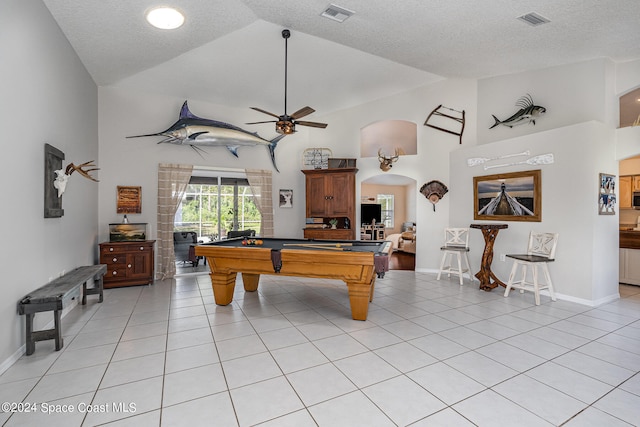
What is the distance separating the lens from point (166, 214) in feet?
19.9

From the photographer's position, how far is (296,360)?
9.04 ft

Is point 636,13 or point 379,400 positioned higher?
point 636,13

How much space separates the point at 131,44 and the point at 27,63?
5.30 feet

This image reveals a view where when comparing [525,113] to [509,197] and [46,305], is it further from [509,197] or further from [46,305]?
[46,305]

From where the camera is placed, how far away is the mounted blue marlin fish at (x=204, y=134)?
592cm

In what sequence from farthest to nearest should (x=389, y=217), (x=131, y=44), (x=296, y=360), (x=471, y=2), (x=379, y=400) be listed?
1. (x=389, y=217)
2. (x=131, y=44)
3. (x=471, y=2)
4. (x=296, y=360)
5. (x=379, y=400)

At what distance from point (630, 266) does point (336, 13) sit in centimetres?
650

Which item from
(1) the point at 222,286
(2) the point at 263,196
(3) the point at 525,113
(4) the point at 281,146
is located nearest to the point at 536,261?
(3) the point at 525,113

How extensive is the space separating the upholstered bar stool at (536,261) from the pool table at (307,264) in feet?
6.90

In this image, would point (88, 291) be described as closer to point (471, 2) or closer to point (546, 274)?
point (471, 2)

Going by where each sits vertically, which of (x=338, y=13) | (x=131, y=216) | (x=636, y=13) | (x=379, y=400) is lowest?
(x=379, y=400)

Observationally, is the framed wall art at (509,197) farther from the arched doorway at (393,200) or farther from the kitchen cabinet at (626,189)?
the arched doorway at (393,200)

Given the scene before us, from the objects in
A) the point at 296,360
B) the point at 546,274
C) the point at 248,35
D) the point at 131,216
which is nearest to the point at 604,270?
the point at 546,274

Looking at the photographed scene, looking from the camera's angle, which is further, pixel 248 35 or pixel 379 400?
pixel 248 35
